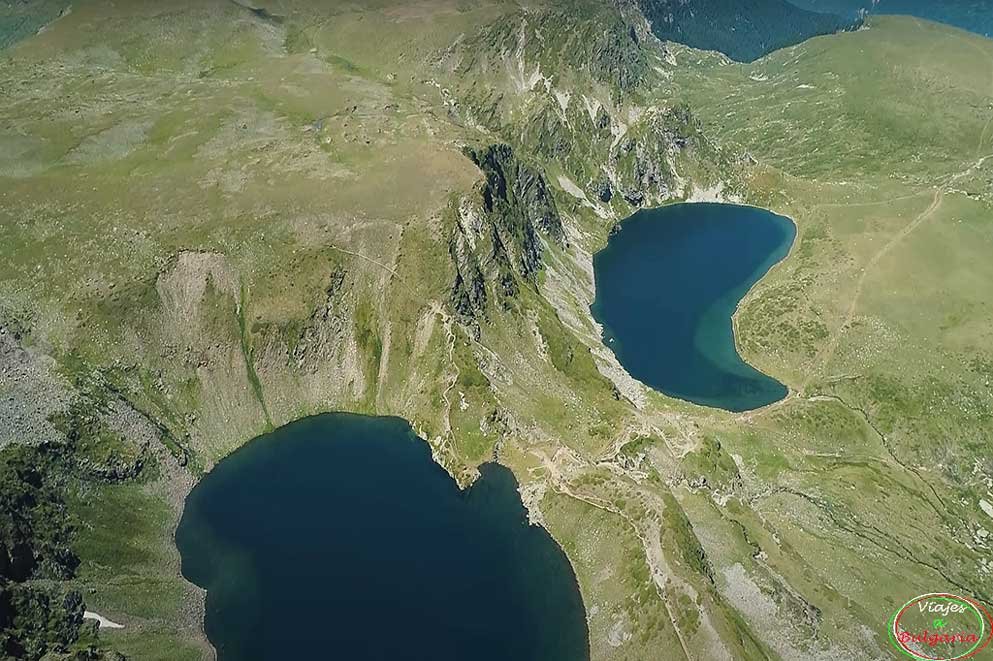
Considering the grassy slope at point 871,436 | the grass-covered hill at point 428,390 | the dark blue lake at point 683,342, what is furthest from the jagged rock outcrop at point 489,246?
the grassy slope at point 871,436

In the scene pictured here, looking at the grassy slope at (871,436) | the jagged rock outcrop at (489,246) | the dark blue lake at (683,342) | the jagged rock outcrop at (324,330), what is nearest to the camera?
the grassy slope at (871,436)

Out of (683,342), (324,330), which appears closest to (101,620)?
(324,330)

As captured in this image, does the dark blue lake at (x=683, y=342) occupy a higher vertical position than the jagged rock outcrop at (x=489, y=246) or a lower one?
lower

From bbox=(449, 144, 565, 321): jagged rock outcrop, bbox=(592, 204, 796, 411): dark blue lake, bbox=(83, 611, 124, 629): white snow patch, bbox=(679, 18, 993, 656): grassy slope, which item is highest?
bbox=(449, 144, 565, 321): jagged rock outcrop

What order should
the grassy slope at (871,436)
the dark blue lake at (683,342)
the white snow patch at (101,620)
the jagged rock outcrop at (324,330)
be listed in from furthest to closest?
the dark blue lake at (683,342), the jagged rock outcrop at (324,330), the grassy slope at (871,436), the white snow patch at (101,620)

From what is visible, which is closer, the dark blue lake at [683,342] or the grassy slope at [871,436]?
the grassy slope at [871,436]

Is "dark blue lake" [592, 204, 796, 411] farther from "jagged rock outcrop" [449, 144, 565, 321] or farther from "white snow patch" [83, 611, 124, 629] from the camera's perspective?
"white snow patch" [83, 611, 124, 629]

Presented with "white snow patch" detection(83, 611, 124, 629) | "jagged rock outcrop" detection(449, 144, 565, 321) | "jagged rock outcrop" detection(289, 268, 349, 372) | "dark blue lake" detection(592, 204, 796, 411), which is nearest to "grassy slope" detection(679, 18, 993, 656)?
"dark blue lake" detection(592, 204, 796, 411)

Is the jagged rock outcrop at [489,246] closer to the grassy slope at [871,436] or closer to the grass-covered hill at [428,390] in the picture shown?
the grass-covered hill at [428,390]

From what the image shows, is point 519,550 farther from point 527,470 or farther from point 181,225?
point 181,225

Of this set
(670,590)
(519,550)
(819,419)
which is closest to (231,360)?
(519,550)

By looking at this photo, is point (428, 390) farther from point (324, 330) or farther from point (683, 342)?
point (683, 342)
